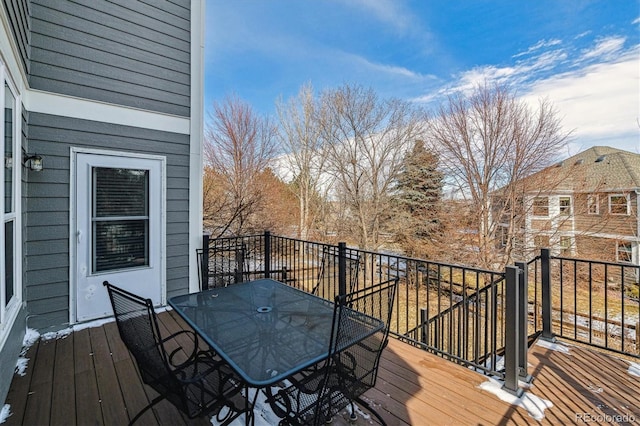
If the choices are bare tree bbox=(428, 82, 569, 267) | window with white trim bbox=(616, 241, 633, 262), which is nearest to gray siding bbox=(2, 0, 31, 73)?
bare tree bbox=(428, 82, 569, 267)

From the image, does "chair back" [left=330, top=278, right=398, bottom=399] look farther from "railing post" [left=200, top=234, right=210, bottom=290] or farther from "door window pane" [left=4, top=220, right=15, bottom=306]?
"door window pane" [left=4, top=220, right=15, bottom=306]

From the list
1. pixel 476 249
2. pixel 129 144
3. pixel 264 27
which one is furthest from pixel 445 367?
pixel 264 27

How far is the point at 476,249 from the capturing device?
8.91m

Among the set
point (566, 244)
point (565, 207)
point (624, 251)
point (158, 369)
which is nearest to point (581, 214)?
point (565, 207)

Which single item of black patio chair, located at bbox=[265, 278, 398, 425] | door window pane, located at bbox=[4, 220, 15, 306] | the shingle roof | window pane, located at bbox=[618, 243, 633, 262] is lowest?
window pane, located at bbox=[618, 243, 633, 262]

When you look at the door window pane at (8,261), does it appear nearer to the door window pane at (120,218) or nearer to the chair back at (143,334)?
the door window pane at (120,218)

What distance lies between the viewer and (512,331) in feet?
7.07

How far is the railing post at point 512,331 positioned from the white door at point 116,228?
3.77 metres

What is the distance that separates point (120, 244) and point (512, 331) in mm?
4068

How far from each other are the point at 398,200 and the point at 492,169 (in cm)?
380

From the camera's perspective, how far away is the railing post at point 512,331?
2.09 meters

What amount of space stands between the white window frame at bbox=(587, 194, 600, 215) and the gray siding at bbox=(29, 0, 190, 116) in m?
10.4

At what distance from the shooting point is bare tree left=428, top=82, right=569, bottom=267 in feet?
27.6

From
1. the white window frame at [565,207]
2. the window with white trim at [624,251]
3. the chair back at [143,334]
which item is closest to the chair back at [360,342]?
Result: the chair back at [143,334]
